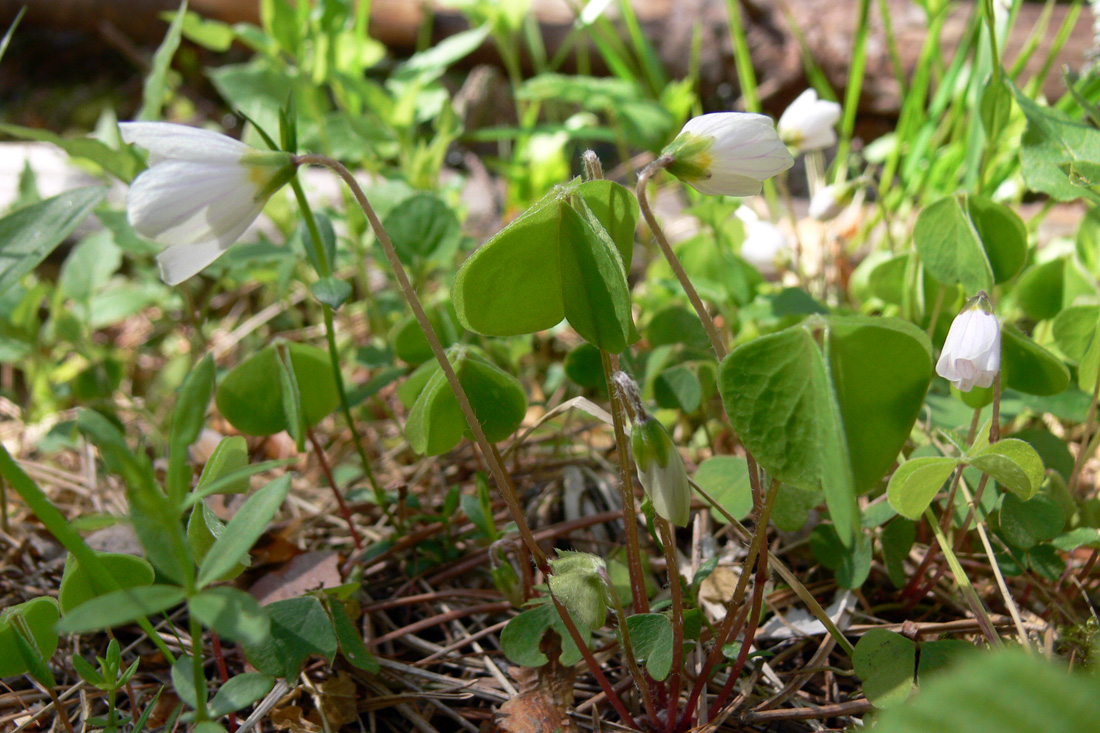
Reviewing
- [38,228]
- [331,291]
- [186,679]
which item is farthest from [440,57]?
[186,679]

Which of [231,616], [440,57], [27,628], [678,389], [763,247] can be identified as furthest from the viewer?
[440,57]

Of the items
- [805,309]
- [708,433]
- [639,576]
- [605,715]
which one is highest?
[805,309]

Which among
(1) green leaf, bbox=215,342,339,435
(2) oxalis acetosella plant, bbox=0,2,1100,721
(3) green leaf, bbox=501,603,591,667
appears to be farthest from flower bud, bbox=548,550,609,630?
(1) green leaf, bbox=215,342,339,435

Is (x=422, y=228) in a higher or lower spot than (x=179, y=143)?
lower

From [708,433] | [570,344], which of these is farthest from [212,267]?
[708,433]

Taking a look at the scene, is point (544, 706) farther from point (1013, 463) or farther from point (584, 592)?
point (1013, 463)

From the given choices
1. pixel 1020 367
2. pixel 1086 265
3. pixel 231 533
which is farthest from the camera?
pixel 1086 265

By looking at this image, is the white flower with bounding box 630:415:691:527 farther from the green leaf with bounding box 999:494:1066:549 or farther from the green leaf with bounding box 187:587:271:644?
the green leaf with bounding box 999:494:1066:549

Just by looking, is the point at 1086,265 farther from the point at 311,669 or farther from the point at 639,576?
the point at 311,669
